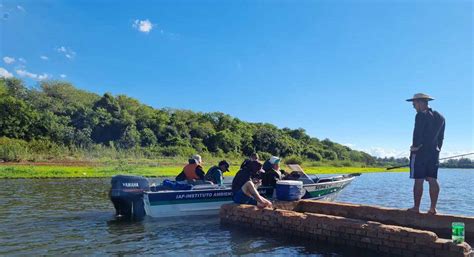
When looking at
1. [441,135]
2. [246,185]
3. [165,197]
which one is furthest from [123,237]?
[441,135]

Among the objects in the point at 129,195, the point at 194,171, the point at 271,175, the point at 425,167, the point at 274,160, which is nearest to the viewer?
the point at 425,167

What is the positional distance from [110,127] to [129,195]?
5744cm

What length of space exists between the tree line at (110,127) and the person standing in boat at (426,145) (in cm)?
4620

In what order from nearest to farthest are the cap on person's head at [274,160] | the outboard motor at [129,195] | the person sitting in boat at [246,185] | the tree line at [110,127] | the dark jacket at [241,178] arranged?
the person sitting in boat at [246,185], the dark jacket at [241,178], the outboard motor at [129,195], the cap on person's head at [274,160], the tree line at [110,127]

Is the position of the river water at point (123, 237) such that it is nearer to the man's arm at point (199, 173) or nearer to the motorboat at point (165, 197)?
the motorboat at point (165, 197)

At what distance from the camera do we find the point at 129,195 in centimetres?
1185

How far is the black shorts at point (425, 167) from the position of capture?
812 centimetres

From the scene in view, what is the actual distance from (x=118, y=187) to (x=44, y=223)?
2.14 meters

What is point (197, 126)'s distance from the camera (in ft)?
267

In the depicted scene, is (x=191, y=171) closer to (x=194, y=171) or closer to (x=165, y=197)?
(x=194, y=171)

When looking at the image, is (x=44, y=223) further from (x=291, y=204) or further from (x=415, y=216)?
(x=415, y=216)

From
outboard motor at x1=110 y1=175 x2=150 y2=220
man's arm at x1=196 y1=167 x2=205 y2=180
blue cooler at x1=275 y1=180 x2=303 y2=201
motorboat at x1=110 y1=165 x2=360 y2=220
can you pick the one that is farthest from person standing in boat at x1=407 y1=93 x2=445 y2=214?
outboard motor at x1=110 y1=175 x2=150 y2=220

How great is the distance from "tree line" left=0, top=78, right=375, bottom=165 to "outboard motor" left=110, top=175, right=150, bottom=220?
3928cm

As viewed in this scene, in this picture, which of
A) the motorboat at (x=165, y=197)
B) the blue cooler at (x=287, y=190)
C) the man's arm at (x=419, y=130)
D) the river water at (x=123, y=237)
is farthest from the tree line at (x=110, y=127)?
the man's arm at (x=419, y=130)
